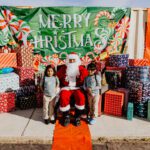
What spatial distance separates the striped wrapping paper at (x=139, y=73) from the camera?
6.50 metres

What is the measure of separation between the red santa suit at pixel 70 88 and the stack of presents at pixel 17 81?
1156mm

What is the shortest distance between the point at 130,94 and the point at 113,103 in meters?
→ 0.53

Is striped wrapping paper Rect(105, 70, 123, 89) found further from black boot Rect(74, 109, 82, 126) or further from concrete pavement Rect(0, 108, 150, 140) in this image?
black boot Rect(74, 109, 82, 126)

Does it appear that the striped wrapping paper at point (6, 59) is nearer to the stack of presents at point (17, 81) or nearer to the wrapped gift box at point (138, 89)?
the stack of presents at point (17, 81)

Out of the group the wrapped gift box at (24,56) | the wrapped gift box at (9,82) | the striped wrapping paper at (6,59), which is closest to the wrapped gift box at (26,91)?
the wrapped gift box at (9,82)

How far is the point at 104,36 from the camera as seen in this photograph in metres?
8.39

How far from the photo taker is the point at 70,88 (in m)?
6.35

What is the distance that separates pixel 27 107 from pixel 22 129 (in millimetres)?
1556

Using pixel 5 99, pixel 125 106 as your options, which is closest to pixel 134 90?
pixel 125 106

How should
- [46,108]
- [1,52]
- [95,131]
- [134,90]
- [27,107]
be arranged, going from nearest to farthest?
[95,131] → [46,108] → [134,90] → [27,107] → [1,52]

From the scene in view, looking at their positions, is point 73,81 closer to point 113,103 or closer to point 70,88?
point 70,88

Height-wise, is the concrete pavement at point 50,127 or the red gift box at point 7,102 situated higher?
the red gift box at point 7,102

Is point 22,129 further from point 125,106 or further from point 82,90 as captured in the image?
point 125,106

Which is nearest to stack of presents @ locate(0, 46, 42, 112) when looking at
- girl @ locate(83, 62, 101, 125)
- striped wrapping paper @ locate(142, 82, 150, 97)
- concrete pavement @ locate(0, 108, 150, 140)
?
concrete pavement @ locate(0, 108, 150, 140)
